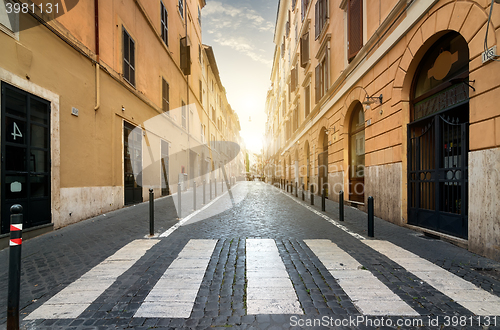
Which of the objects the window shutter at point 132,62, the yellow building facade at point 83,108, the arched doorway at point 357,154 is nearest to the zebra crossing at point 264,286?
the yellow building facade at point 83,108

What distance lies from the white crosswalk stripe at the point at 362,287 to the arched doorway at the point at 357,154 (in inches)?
248

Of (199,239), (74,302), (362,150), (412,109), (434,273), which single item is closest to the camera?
(74,302)

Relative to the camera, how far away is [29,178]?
5.35 meters

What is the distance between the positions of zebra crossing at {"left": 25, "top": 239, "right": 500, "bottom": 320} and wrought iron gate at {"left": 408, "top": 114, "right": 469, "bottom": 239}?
1.61 metres

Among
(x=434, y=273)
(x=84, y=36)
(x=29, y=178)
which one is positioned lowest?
(x=434, y=273)

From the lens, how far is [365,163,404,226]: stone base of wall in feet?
21.3

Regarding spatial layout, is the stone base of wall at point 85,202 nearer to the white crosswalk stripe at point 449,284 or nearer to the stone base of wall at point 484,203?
the white crosswalk stripe at point 449,284

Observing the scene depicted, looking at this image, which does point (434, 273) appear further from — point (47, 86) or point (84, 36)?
point (84, 36)

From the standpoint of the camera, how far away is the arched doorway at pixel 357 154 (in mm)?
9695

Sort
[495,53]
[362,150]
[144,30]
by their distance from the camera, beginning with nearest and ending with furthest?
1. [495,53]
2. [362,150]
3. [144,30]

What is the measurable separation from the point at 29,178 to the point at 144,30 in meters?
8.93

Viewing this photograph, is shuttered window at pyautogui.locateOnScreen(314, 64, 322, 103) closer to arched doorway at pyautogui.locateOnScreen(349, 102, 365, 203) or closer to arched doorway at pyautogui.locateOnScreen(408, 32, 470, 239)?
arched doorway at pyautogui.locateOnScreen(349, 102, 365, 203)

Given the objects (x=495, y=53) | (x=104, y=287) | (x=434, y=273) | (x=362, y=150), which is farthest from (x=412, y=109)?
(x=104, y=287)

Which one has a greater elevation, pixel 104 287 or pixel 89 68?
pixel 89 68
